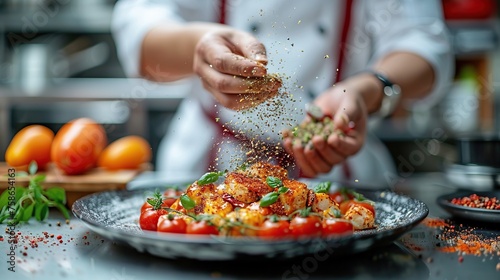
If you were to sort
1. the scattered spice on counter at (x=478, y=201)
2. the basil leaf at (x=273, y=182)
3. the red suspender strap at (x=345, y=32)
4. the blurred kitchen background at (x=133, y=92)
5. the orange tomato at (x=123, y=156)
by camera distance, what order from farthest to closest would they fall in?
the blurred kitchen background at (x=133, y=92), the red suspender strap at (x=345, y=32), the orange tomato at (x=123, y=156), the scattered spice on counter at (x=478, y=201), the basil leaf at (x=273, y=182)

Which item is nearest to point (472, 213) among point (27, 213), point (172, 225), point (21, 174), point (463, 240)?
point (463, 240)

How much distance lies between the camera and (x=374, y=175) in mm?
1551

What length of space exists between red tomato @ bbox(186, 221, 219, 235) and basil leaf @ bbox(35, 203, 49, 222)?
1.41ft

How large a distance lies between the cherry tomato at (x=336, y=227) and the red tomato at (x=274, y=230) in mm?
73

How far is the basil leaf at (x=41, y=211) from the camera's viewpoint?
99cm

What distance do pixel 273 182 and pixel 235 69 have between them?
19 cm

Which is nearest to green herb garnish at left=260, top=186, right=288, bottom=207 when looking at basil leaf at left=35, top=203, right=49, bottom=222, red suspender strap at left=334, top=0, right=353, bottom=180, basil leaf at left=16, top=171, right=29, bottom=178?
basil leaf at left=35, top=203, right=49, bottom=222

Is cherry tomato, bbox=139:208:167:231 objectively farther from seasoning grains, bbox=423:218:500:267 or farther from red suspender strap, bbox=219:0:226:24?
red suspender strap, bbox=219:0:226:24

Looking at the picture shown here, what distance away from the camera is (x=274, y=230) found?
0.69 meters

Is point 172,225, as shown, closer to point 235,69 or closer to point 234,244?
point 234,244

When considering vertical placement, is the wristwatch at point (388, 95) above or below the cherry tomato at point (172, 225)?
above

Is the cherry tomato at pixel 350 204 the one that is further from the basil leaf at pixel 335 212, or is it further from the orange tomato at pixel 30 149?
the orange tomato at pixel 30 149

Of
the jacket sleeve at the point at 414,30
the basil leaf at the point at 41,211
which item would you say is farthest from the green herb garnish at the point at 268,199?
the jacket sleeve at the point at 414,30

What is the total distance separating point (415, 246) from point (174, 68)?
0.78 meters
